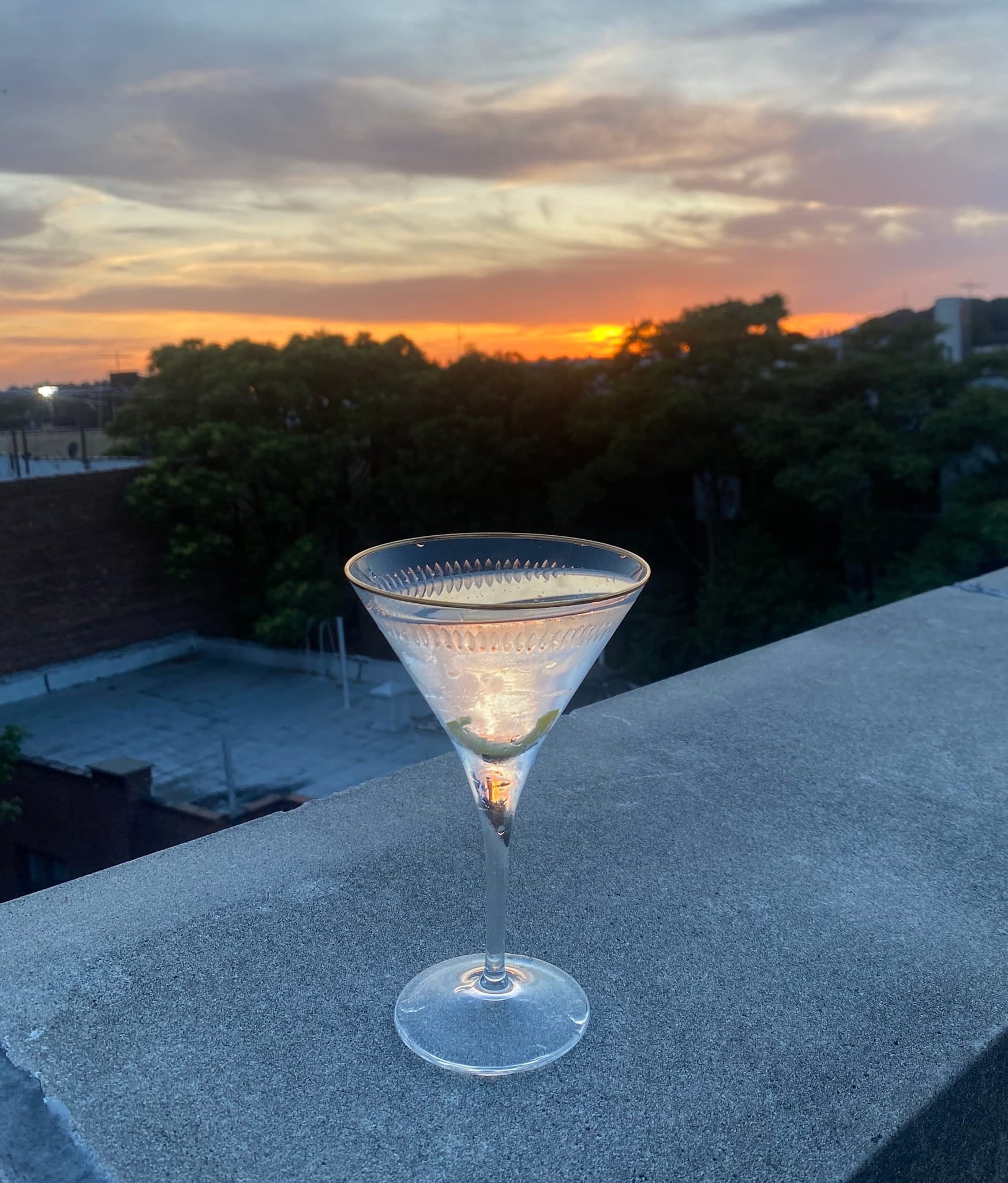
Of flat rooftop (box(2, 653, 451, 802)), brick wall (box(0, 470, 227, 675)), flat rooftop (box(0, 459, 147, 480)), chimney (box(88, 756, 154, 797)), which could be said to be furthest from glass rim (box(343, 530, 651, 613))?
flat rooftop (box(0, 459, 147, 480))

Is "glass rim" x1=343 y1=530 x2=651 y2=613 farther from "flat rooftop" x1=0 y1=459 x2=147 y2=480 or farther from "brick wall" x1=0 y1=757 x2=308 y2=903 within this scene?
"flat rooftop" x1=0 y1=459 x2=147 y2=480

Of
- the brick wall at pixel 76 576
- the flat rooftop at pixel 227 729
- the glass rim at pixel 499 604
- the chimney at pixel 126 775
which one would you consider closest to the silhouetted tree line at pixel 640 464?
the brick wall at pixel 76 576

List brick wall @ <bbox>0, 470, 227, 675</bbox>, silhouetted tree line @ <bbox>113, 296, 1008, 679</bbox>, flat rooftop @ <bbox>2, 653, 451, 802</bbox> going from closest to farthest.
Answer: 1. flat rooftop @ <bbox>2, 653, 451, 802</bbox>
2. silhouetted tree line @ <bbox>113, 296, 1008, 679</bbox>
3. brick wall @ <bbox>0, 470, 227, 675</bbox>

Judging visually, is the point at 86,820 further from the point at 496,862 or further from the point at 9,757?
the point at 496,862

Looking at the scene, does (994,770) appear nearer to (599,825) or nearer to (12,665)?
(599,825)

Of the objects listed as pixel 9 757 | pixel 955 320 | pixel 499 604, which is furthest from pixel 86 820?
pixel 955 320

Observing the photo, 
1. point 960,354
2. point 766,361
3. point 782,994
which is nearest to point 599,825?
point 782,994

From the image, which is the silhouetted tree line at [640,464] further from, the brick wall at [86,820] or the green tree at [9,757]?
the green tree at [9,757]
